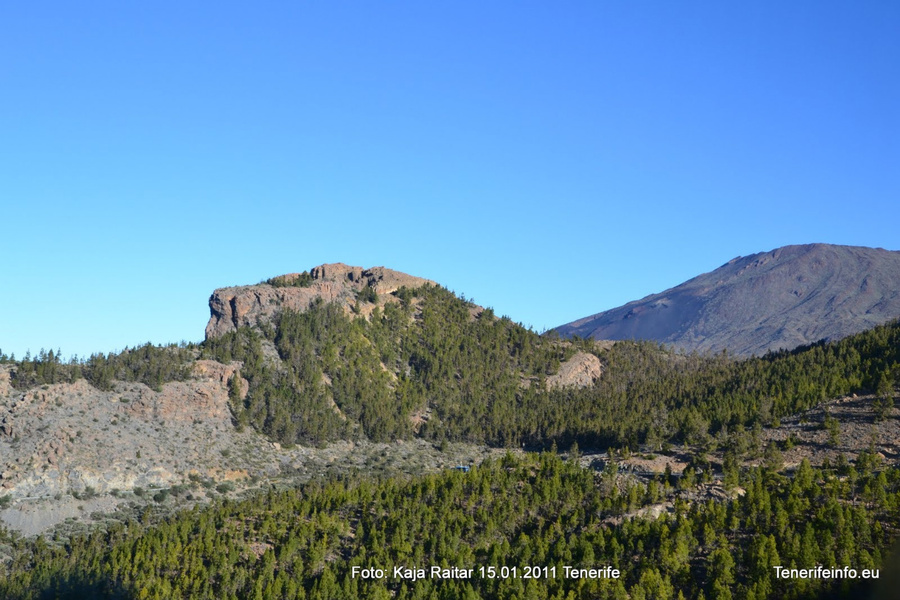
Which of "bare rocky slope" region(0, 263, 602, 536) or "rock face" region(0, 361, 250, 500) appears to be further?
"rock face" region(0, 361, 250, 500)

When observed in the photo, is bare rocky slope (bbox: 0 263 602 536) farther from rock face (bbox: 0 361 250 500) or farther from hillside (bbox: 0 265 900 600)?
hillside (bbox: 0 265 900 600)

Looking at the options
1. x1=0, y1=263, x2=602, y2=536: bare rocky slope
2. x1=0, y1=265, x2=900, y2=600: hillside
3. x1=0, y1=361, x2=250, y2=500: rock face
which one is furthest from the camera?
x1=0, y1=361, x2=250, y2=500: rock face

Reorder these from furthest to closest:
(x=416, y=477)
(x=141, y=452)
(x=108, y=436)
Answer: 1. (x=141, y=452)
2. (x=108, y=436)
3. (x=416, y=477)

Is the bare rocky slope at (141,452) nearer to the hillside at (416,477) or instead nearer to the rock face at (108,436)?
the rock face at (108,436)

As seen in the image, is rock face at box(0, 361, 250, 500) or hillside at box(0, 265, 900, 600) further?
rock face at box(0, 361, 250, 500)

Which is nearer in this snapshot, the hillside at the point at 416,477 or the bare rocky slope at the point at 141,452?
the hillside at the point at 416,477

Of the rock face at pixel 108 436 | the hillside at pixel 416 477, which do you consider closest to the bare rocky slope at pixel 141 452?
the rock face at pixel 108 436

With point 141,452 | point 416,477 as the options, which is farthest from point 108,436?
point 416,477

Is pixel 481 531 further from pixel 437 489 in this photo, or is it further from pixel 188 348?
pixel 188 348

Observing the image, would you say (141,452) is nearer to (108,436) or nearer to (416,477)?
(108,436)

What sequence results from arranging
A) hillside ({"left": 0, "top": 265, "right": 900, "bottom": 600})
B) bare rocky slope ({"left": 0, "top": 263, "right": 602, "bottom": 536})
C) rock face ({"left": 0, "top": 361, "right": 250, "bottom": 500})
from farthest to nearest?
rock face ({"left": 0, "top": 361, "right": 250, "bottom": 500}), bare rocky slope ({"left": 0, "top": 263, "right": 602, "bottom": 536}), hillside ({"left": 0, "top": 265, "right": 900, "bottom": 600})

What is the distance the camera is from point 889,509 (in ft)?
284

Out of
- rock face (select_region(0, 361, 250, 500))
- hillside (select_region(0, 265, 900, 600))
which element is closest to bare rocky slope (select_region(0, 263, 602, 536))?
rock face (select_region(0, 361, 250, 500))

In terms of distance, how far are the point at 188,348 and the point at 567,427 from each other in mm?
82063
